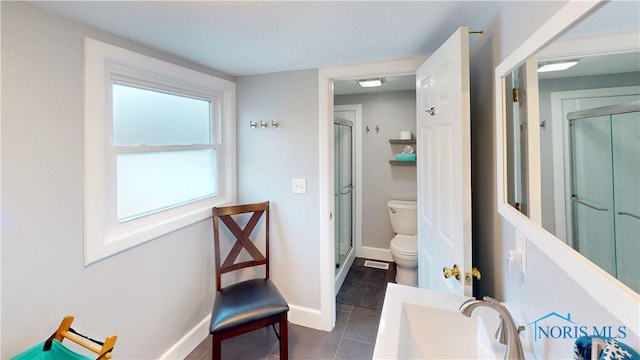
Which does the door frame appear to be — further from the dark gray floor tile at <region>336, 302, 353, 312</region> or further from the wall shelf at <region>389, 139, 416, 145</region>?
the wall shelf at <region>389, 139, 416, 145</region>

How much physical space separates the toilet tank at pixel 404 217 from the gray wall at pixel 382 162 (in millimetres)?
220

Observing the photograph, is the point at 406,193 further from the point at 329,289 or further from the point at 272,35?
the point at 272,35

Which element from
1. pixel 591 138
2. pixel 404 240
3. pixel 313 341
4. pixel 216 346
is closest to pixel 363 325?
pixel 313 341

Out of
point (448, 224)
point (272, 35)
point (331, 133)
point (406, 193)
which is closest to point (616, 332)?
point (448, 224)

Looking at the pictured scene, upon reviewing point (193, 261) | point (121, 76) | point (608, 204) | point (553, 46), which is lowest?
point (193, 261)

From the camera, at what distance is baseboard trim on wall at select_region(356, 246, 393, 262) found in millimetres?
3463

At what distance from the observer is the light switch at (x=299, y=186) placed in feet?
7.07

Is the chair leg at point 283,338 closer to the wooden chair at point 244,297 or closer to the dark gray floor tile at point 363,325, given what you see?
the wooden chair at point 244,297

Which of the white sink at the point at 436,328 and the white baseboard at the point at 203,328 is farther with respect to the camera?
the white baseboard at the point at 203,328

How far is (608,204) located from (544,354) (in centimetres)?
52

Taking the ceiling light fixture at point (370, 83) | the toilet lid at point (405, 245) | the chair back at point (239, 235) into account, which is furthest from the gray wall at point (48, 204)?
the toilet lid at point (405, 245)

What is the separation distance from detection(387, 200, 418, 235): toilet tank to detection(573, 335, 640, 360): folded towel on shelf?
8.17 feet

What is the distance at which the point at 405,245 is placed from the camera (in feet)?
9.08

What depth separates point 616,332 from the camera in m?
0.51
